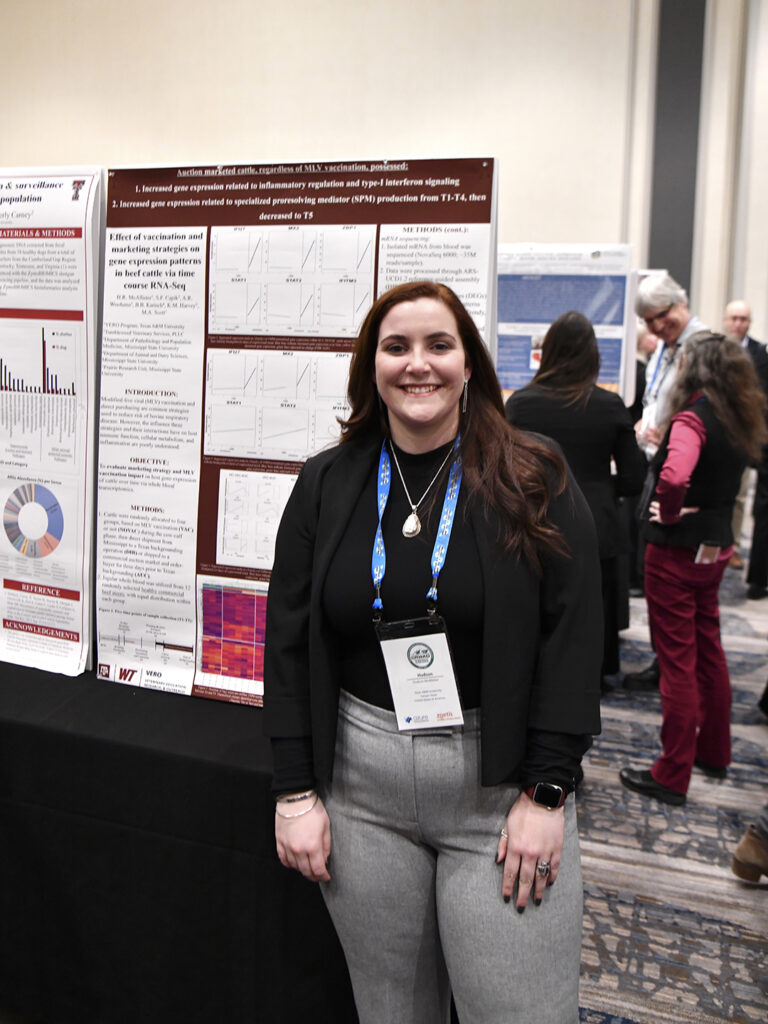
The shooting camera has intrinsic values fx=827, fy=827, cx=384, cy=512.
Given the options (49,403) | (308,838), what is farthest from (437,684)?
(49,403)

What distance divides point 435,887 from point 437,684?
0.99 ft

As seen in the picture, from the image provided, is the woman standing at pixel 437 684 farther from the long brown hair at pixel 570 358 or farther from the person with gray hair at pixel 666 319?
the person with gray hair at pixel 666 319

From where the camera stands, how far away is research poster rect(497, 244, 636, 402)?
3.68 metres

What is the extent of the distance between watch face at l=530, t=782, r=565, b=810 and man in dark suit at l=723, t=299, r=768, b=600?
3952mm

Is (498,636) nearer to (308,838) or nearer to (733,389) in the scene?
(308,838)

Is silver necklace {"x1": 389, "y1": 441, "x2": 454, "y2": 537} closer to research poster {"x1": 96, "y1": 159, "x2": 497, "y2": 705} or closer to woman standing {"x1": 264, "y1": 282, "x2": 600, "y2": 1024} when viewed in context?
woman standing {"x1": 264, "y1": 282, "x2": 600, "y2": 1024}

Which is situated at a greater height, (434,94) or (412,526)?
(434,94)

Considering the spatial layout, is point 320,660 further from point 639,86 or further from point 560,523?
point 639,86

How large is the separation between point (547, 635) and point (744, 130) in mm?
5776

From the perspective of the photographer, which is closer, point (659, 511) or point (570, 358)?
point (659, 511)

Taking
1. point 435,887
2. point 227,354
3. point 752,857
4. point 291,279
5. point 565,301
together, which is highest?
point 565,301

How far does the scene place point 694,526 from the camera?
8.11 ft

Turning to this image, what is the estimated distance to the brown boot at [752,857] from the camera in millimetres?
1855

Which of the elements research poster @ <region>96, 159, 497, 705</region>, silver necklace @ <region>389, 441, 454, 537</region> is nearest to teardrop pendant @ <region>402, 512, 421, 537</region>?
silver necklace @ <region>389, 441, 454, 537</region>
